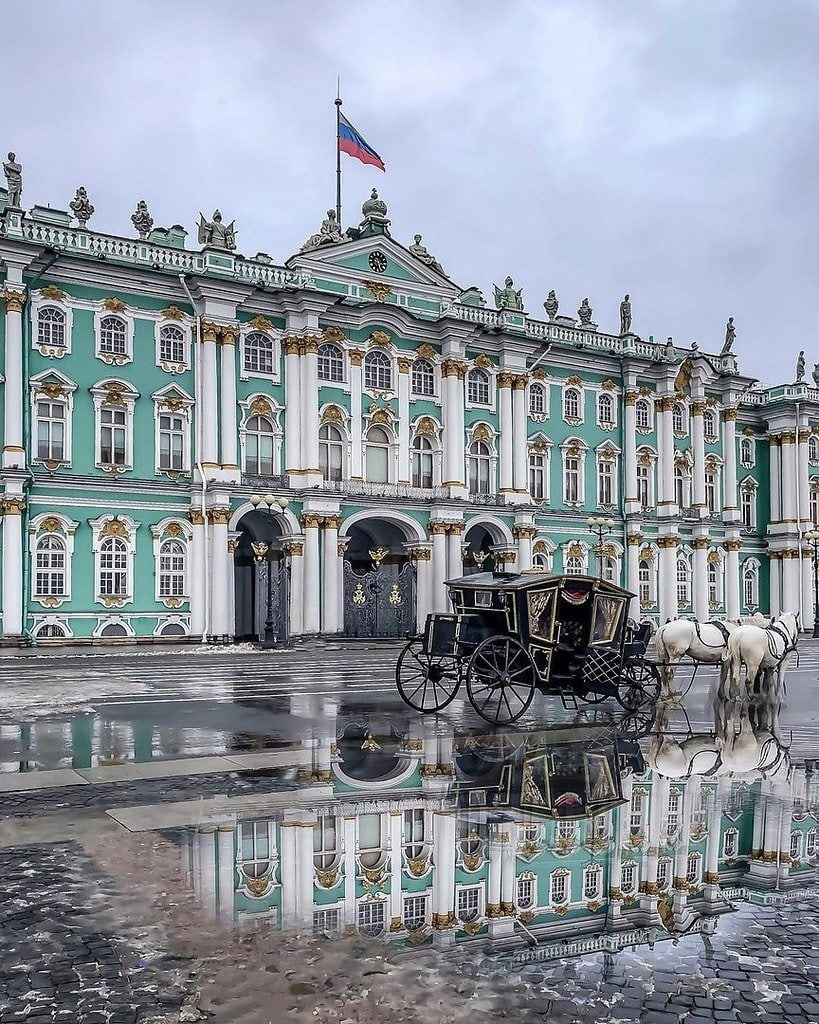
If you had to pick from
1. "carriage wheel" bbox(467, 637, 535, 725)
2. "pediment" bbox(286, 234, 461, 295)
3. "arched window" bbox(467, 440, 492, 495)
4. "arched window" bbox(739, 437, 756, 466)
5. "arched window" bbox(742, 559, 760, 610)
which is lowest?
"arched window" bbox(742, 559, 760, 610)

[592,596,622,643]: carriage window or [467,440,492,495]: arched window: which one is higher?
[467,440,492,495]: arched window

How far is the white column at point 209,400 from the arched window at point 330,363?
4783mm

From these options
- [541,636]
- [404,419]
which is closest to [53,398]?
[404,419]

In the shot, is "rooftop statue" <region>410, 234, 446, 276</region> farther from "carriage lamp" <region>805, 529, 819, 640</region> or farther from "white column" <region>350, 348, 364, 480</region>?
"carriage lamp" <region>805, 529, 819, 640</region>

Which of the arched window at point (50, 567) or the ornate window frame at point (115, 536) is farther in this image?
the ornate window frame at point (115, 536)

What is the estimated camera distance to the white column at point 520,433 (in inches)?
1799

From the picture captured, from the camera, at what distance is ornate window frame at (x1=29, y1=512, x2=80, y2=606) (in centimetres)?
3459

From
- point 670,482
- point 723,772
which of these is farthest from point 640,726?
point 670,482

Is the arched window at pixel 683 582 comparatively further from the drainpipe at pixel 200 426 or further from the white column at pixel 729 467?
the drainpipe at pixel 200 426

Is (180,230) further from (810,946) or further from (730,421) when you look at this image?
(810,946)

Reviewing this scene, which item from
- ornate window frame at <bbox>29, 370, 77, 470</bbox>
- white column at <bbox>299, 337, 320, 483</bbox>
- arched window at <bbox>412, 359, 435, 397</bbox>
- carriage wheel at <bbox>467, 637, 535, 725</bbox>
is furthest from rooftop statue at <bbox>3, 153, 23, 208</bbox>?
carriage wheel at <bbox>467, 637, 535, 725</bbox>

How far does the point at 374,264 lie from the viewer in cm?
4291

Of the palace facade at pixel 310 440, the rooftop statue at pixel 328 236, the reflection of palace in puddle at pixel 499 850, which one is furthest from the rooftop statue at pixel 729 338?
the reflection of palace in puddle at pixel 499 850

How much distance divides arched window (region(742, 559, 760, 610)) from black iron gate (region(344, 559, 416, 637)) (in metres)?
25.4
